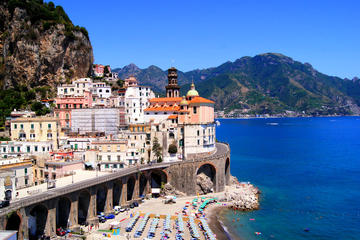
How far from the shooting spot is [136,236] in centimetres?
4550

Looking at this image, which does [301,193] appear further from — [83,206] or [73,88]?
[73,88]

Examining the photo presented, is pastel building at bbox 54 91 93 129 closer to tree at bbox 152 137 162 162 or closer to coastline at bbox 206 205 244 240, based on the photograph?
tree at bbox 152 137 162 162

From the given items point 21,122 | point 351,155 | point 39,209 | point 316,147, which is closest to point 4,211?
point 39,209

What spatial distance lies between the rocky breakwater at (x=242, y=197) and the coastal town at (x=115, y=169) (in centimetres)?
21

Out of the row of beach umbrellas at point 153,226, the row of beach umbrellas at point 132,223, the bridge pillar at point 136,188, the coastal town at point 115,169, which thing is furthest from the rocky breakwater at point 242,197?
the row of beach umbrellas at point 132,223

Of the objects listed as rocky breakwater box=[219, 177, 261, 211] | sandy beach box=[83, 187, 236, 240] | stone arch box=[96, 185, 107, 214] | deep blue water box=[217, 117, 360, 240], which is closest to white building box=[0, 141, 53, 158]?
stone arch box=[96, 185, 107, 214]

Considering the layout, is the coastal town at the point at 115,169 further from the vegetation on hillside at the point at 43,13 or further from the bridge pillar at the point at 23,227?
the vegetation on hillside at the point at 43,13

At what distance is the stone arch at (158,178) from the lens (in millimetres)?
66088

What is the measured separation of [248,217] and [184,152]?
20.4 meters

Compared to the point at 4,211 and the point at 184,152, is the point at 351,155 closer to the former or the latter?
the point at 184,152

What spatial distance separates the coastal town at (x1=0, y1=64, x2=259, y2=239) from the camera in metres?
45.1

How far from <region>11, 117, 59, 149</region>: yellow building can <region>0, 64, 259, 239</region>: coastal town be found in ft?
0.69

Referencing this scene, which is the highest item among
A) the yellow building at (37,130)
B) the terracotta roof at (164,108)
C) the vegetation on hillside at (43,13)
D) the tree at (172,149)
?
the vegetation on hillside at (43,13)

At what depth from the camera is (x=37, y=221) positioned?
4234cm
